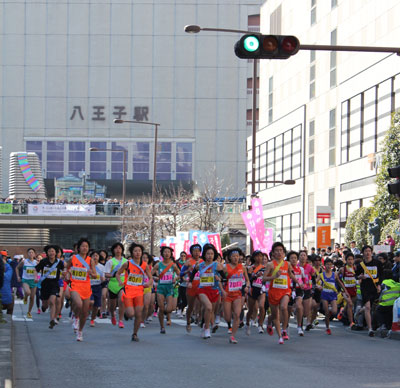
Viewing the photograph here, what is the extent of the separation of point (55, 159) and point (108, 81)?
8903mm

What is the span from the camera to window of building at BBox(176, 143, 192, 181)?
90500 mm

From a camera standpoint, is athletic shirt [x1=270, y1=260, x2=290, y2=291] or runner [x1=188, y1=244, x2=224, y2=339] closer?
athletic shirt [x1=270, y1=260, x2=290, y2=291]

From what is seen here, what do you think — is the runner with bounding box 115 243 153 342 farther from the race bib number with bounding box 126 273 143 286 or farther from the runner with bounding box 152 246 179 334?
the runner with bounding box 152 246 179 334

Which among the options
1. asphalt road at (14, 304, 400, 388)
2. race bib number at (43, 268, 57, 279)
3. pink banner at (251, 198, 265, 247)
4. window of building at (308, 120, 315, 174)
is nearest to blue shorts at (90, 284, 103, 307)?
race bib number at (43, 268, 57, 279)

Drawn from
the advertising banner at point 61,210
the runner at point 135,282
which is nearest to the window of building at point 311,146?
the advertising banner at point 61,210

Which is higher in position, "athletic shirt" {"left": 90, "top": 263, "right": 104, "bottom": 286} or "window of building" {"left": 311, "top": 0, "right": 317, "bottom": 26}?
"window of building" {"left": 311, "top": 0, "right": 317, "bottom": 26}

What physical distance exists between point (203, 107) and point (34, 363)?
80.3 m

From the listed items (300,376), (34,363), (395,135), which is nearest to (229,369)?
(300,376)

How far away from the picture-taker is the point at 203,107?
92.1m

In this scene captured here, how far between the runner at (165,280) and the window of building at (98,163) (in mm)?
70813

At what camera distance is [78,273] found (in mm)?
16953

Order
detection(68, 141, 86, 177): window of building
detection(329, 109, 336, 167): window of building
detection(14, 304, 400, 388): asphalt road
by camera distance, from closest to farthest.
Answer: detection(14, 304, 400, 388): asphalt road
detection(329, 109, 336, 167): window of building
detection(68, 141, 86, 177): window of building

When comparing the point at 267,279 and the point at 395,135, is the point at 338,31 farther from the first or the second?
the point at 267,279

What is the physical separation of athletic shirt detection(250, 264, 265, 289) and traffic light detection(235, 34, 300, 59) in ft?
22.1
